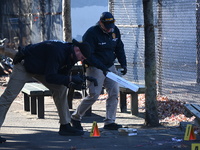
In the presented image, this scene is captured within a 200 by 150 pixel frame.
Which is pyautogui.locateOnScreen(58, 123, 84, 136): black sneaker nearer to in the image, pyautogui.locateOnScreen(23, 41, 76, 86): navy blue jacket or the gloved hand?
pyautogui.locateOnScreen(23, 41, 76, 86): navy blue jacket

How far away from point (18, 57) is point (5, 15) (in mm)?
15919

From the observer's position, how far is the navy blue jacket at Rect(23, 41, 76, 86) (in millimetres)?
6949

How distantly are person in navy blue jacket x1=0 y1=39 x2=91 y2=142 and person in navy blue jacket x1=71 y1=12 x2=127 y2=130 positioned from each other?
25.5 inches

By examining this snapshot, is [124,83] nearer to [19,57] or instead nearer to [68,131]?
[68,131]

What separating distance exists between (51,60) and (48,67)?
0.34 ft

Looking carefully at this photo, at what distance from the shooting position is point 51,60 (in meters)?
6.96

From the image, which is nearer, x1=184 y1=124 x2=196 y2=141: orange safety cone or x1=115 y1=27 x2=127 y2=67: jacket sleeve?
x1=184 y1=124 x2=196 y2=141: orange safety cone

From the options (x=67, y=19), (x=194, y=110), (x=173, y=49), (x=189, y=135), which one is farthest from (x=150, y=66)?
(x=67, y=19)

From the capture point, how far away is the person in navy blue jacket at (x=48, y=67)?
6.96 metres

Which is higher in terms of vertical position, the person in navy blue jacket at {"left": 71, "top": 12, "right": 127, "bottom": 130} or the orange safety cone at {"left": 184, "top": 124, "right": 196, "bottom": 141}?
the person in navy blue jacket at {"left": 71, "top": 12, "right": 127, "bottom": 130}

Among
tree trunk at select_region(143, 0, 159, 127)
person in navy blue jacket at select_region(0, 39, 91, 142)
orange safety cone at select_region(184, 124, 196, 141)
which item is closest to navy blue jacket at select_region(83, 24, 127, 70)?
tree trunk at select_region(143, 0, 159, 127)

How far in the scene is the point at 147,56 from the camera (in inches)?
332

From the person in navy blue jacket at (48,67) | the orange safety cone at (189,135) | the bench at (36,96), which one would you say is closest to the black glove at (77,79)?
the person in navy blue jacket at (48,67)

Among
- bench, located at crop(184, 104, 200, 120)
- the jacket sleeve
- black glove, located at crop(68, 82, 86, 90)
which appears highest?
the jacket sleeve
